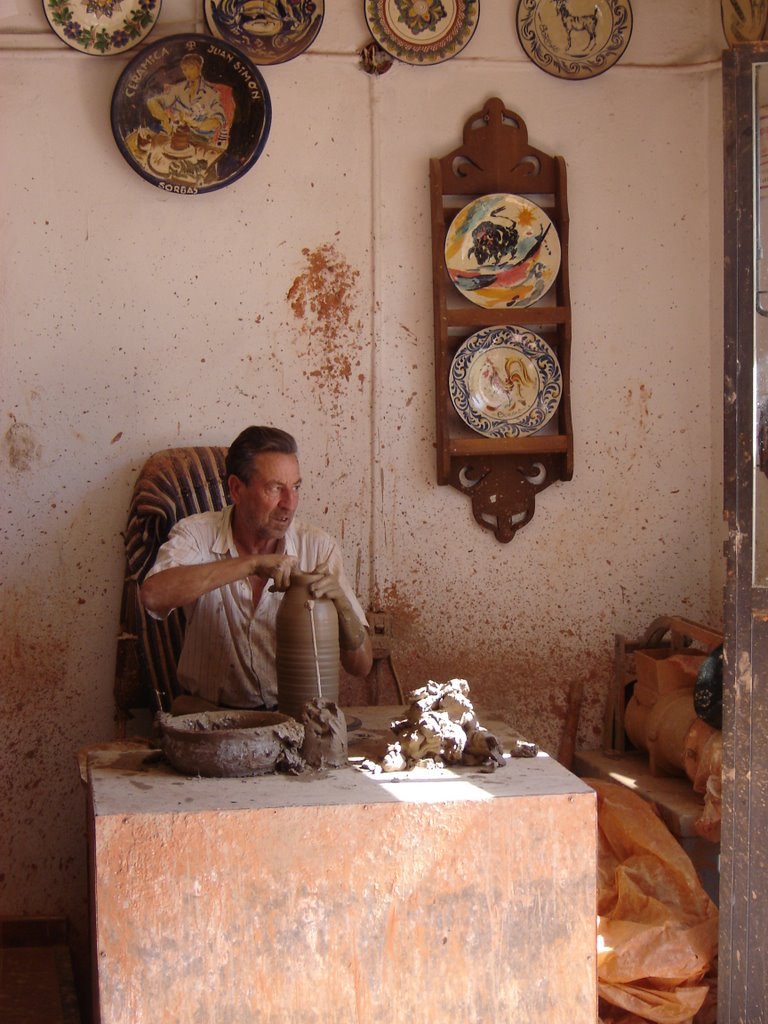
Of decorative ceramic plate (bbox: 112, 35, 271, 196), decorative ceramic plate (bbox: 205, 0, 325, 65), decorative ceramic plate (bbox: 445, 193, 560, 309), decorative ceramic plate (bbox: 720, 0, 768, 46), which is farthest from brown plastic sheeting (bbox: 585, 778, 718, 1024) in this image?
decorative ceramic plate (bbox: 205, 0, 325, 65)

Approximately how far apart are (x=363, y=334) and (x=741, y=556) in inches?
66.8

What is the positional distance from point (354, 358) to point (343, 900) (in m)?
2.16

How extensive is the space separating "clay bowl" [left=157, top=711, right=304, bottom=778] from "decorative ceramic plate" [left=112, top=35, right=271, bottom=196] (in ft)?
6.81

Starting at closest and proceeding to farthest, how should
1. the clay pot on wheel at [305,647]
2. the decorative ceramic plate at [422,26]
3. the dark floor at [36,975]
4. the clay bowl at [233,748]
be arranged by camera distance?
the clay bowl at [233,748] < the clay pot on wheel at [305,647] < the dark floor at [36,975] < the decorative ceramic plate at [422,26]

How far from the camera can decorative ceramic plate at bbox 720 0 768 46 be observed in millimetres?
3867

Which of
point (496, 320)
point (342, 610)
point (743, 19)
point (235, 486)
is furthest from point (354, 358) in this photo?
point (743, 19)

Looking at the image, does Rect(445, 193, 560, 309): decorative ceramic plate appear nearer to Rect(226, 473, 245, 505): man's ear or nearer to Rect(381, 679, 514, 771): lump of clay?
Rect(226, 473, 245, 505): man's ear

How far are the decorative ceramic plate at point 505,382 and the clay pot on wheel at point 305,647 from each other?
4.52 ft

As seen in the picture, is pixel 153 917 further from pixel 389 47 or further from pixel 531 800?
pixel 389 47

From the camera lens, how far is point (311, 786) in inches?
96.8

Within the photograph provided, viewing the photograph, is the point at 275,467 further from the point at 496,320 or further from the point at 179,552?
the point at 496,320

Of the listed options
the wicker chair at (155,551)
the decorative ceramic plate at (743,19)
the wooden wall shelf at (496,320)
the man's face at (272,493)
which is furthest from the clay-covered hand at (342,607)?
the decorative ceramic plate at (743,19)

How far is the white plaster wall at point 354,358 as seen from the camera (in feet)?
12.8

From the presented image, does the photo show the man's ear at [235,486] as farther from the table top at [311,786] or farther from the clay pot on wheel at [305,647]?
the table top at [311,786]
